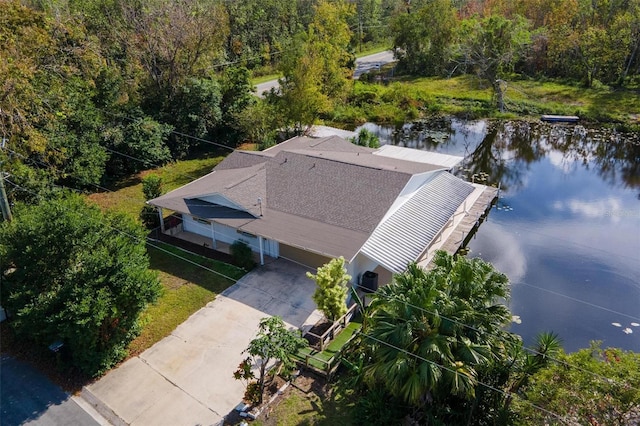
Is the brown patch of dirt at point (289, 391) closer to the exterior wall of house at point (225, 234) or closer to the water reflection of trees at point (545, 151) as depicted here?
the exterior wall of house at point (225, 234)

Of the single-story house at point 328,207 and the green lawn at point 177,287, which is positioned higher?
the single-story house at point 328,207

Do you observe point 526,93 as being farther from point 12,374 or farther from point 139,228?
point 12,374

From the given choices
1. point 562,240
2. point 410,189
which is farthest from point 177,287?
point 562,240

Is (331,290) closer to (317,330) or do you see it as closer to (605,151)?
(317,330)

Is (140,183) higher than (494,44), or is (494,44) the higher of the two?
(494,44)

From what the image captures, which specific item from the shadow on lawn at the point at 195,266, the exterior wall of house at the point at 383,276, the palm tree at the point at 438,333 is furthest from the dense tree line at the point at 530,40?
the palm tree at the point at 438,333

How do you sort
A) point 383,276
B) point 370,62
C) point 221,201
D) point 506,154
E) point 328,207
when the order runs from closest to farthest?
point 383,276 < point 328,207 < point 221,201 < point 506,154 < point 370,62

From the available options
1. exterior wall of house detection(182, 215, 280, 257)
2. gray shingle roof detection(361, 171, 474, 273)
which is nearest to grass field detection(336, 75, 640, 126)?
gray shingle roof detection(361, 171, 474, 273)
